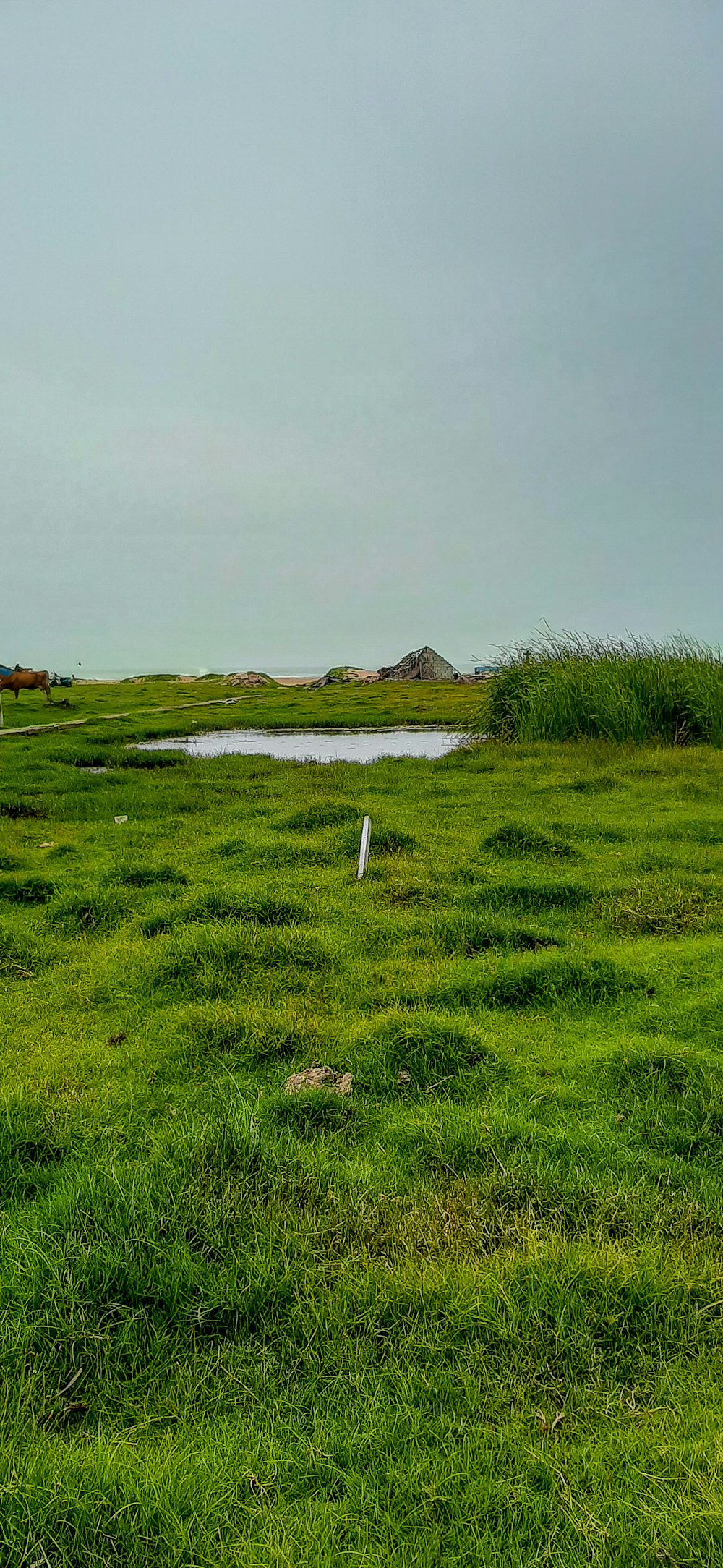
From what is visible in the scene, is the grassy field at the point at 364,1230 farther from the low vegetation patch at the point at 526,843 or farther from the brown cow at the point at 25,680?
the brown cow at the point at 25,680

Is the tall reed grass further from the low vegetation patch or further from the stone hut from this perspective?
the stone hut

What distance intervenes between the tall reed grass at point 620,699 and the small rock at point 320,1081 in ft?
44.2

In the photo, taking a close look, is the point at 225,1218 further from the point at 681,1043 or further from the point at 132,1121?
the point at 681,1043

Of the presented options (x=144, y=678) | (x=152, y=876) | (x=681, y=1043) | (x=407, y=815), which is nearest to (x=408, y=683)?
(x=144, y=678)

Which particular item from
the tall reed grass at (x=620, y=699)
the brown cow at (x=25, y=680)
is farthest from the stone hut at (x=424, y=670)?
the tall reed grass at (x=620, y=699)

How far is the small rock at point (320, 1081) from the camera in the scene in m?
3.65

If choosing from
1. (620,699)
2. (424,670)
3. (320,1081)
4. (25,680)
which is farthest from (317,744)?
(424,670)

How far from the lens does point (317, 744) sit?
20188 mm

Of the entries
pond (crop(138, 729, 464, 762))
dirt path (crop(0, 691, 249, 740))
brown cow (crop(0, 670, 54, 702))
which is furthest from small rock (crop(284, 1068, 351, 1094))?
brown cow (crop(0, 670, 54, 702))

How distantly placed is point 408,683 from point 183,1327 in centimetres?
4686

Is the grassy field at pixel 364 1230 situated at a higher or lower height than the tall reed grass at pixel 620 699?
lower

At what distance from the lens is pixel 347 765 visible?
1445cm

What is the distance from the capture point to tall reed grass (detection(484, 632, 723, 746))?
1617cm

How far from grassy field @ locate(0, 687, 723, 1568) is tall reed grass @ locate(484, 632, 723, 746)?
10.3 meters
